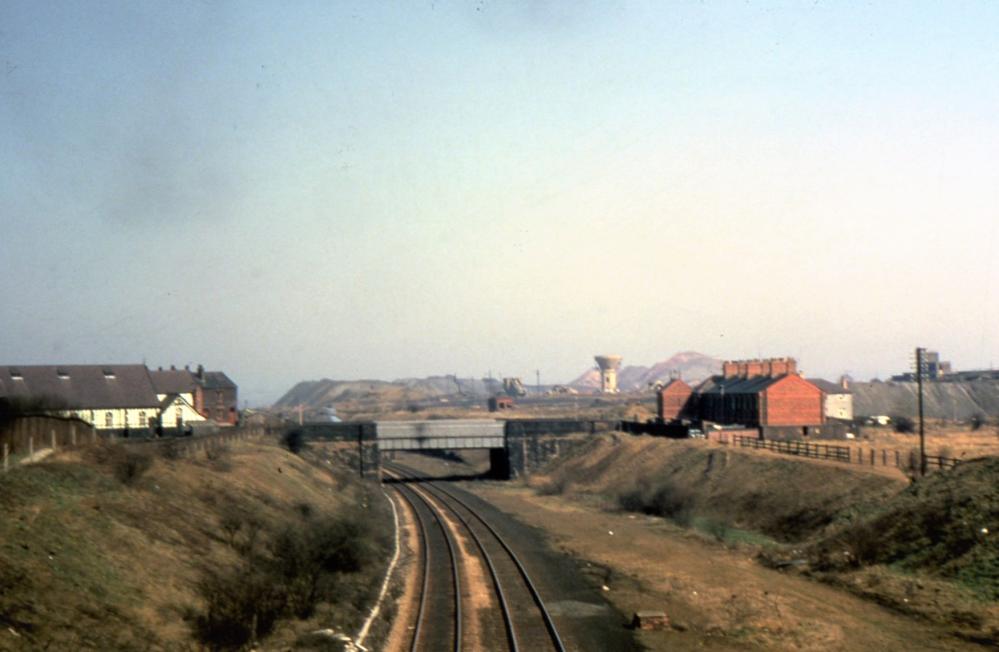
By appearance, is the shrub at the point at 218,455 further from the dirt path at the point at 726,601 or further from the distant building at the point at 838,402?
the distant building at the point at 838,402

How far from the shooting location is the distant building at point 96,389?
261 ft

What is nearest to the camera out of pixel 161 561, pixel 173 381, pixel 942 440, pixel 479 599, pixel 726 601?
pixel 161 561

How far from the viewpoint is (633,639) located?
79.5 ft

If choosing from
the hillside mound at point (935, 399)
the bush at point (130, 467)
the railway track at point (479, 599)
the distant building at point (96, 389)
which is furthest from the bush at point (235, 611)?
the hillside mound at point (935, 399)

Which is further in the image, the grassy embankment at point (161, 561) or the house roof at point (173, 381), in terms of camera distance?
the house roof at point (173, 381)

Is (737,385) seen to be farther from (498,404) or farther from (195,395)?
(498,404)

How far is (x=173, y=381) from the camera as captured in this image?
107062 mm

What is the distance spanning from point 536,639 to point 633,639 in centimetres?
258

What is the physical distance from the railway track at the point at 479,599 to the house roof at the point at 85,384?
40851 mm

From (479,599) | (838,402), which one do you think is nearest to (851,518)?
(479,599)

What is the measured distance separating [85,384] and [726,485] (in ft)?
184

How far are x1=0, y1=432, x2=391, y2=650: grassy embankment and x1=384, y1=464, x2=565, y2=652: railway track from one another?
2.20 meters

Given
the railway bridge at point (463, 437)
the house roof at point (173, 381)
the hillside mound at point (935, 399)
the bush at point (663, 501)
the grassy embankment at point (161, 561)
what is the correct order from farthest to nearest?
the hillside mound at point (935, 399) < the house roof at point (173, 381) < the railway bridge at point (463, 437) < the bush at point (663, 501) < the grassy embankment at point (161, 561)

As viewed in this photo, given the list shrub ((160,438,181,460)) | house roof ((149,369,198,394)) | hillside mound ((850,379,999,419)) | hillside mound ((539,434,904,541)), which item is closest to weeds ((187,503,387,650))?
shrub ((160,438,181,460))
